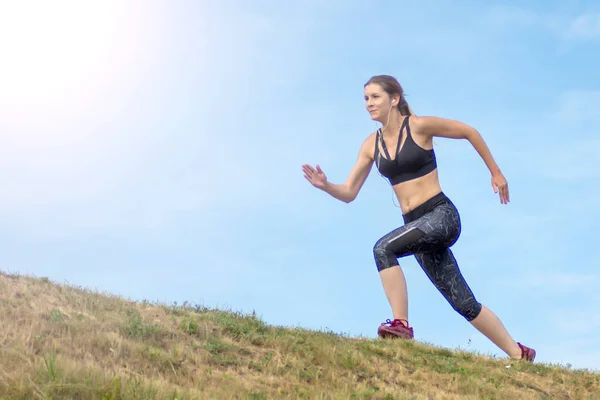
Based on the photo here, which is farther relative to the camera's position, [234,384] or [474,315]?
[474,315]

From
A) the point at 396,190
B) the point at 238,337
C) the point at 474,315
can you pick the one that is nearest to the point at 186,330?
the point at 238,337

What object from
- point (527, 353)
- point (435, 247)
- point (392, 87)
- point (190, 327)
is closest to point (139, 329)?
point (190, 327)

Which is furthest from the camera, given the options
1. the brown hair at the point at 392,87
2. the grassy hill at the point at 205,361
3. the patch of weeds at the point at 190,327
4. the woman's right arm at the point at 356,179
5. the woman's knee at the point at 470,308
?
the woman's right arm at the point at 356,179

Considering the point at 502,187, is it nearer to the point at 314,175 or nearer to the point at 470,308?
the point at 470,308

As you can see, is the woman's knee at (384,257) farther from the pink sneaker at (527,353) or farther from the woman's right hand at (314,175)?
the pink sneaker at (527,353)

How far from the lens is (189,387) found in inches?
230

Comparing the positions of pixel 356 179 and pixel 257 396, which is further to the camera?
pixel 356 179

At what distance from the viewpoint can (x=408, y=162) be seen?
877 centimetres

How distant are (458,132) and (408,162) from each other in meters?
0.79

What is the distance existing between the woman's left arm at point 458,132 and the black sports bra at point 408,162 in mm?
190

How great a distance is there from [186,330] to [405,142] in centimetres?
361

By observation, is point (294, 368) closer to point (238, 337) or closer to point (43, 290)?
point (238, 337)

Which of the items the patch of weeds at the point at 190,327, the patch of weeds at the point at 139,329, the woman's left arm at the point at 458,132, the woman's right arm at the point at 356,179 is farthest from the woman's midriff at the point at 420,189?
the patch of weeds at the point at 139,329

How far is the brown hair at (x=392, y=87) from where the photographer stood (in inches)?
353
